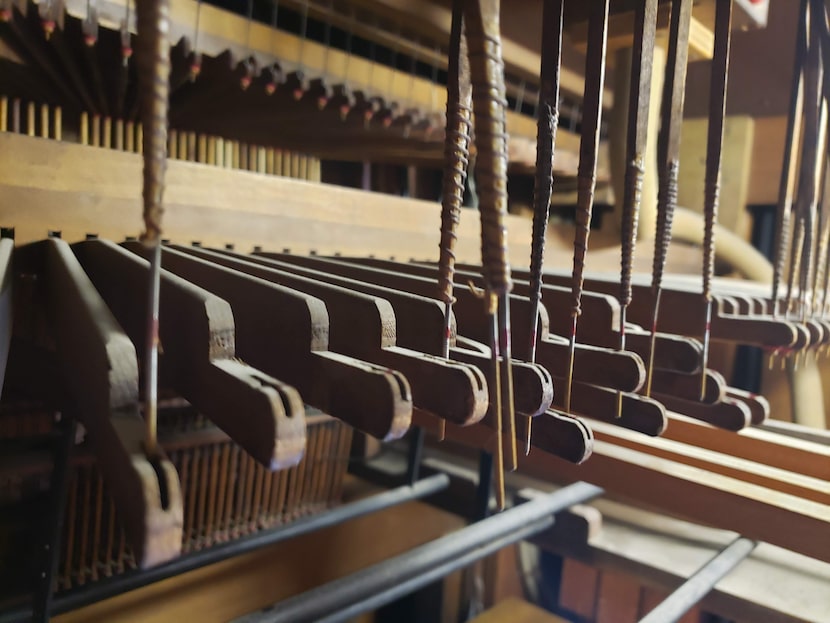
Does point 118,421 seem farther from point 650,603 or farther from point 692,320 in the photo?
point 650,603

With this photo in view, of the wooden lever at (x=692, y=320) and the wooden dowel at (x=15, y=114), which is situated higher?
the wooden dowel at (x=15, y=114)

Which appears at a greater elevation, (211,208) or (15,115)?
(15,115)

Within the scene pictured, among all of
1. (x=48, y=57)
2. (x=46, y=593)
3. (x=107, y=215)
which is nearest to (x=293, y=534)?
(x=46, y=593)

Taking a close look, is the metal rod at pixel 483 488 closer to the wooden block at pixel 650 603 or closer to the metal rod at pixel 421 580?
the metal rod at pixel 421 580

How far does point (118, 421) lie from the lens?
0.44 m

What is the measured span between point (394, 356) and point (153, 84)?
11.3 inches

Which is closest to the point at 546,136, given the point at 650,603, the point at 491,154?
the point at 491,154

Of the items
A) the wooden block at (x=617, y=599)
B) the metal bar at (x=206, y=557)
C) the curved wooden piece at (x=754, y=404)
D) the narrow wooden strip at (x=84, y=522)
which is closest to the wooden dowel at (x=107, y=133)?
the narrow wooden strip at (x=84, y=522)

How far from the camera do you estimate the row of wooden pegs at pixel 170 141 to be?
150cm

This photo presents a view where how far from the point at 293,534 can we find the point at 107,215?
33.6 inches

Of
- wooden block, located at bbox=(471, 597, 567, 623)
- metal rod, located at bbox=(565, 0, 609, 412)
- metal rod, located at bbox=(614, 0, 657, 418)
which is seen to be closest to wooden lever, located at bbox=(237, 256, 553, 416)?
metal rod, located at bbox=(565, 0, 609, 412)

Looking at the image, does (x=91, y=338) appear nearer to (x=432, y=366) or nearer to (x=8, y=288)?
(x=432, y=366)

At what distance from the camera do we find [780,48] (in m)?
2.14

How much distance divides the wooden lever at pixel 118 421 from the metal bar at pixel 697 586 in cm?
111
